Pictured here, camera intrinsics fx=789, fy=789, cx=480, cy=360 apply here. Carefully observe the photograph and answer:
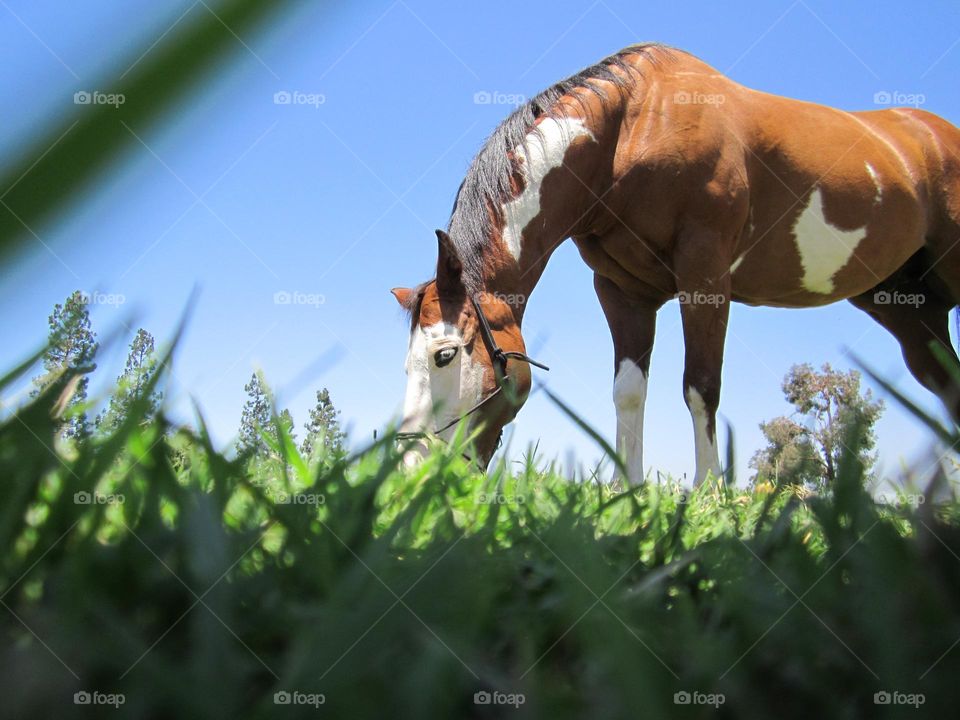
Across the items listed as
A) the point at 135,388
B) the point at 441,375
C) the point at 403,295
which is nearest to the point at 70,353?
the point at 135,388

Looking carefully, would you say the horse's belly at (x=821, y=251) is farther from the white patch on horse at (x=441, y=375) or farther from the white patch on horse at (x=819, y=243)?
the white patch on horse at (x=441, y=375)

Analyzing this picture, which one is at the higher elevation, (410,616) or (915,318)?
(915,318)

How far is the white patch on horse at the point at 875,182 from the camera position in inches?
181

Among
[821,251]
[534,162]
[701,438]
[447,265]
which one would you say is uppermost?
[821,251]

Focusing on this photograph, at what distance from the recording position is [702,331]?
392 cm

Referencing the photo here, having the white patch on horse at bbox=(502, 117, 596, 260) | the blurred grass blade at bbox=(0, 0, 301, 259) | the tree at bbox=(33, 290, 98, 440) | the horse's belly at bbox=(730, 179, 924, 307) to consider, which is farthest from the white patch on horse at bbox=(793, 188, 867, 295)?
the blurred grass blade at bbox=(0, 0, 301, 259)

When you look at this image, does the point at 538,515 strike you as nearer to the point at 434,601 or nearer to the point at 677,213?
the point at 434,601

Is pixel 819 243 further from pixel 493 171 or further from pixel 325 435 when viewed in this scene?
pixel 325 435

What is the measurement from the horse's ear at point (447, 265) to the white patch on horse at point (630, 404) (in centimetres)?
125

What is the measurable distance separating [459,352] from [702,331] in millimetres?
1272

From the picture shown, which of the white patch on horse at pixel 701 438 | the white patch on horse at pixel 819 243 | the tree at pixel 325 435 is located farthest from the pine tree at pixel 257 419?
the white patch on horse at pixel 819 243

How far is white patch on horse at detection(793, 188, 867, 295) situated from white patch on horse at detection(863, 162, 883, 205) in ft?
0.65

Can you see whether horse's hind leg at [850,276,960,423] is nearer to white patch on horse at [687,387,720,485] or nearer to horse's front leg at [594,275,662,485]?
horse's front leg at [594,275,662,485]

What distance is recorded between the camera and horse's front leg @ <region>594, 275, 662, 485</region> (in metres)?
4.28
